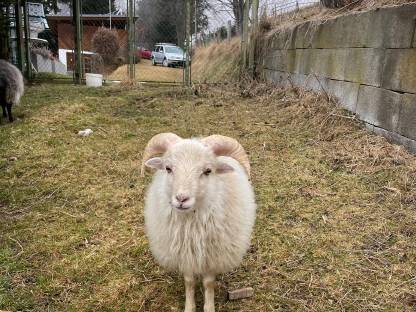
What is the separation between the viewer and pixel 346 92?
18.2 feet

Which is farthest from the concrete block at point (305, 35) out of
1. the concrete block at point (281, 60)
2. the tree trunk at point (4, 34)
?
the tree trunk at point (4, 34)

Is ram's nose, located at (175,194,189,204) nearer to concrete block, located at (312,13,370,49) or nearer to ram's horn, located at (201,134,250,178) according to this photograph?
ram's horn, located at (201,134,250,178)

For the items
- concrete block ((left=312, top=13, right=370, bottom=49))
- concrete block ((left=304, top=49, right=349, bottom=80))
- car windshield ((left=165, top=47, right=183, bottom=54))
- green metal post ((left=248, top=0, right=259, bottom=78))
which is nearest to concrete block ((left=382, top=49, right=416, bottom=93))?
concrete block ((left=312, top=13, right=370, bottom=49))

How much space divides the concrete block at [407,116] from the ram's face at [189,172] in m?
2.61

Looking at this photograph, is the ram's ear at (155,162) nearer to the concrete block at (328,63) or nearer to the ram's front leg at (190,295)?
the ram's front leg at (190,295)

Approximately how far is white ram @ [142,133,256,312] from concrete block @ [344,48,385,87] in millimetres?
2966

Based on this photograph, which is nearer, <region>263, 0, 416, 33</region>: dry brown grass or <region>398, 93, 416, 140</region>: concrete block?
<region>398, 93, 416, 140</region>: concrete block

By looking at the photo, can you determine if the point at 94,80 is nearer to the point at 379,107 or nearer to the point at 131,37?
the point at 131,37

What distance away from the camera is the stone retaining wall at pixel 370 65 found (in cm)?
429

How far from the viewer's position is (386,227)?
3381 mm

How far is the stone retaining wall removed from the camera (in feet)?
14.1

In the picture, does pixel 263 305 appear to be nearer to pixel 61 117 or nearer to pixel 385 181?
pixel 385 181

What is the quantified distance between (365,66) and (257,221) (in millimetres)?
2728

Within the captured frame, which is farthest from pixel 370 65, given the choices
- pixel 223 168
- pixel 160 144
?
pixel 160 144
